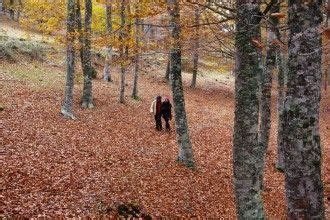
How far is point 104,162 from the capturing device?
12.9 m

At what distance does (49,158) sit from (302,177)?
29.8 ft

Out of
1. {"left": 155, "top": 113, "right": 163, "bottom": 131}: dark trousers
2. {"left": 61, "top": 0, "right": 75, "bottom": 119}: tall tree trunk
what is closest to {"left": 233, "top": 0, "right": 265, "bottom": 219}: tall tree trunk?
{"left": 61, "top": 0, "right": 75, "bottom": 119}: tall tree trunk

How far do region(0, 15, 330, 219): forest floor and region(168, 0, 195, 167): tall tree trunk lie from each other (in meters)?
0.50

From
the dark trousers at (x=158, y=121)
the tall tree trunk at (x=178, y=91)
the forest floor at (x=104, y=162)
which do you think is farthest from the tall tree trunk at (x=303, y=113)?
the dark trousers at (x=158, y=121)

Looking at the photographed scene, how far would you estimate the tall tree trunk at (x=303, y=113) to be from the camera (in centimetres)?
441

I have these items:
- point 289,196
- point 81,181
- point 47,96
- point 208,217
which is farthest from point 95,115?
point 289,196

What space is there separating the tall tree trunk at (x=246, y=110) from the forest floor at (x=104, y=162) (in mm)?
3515

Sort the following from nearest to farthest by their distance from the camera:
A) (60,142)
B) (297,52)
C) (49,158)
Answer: (297,52) → (49,158) → (60,142)

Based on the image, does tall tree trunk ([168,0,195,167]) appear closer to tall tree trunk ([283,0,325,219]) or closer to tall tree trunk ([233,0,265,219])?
tall tree trunk ([233,0,265,219])

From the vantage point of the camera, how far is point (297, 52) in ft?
14.7

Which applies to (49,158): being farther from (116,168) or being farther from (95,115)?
(95,115)

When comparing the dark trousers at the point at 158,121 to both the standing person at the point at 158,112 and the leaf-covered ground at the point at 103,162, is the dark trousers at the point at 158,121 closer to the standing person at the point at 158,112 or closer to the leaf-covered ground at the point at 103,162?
the standing person at the point at 158,112

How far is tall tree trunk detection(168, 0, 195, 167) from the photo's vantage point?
12562 mm

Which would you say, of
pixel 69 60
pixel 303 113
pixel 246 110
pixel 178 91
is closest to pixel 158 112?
pixel 69 60
